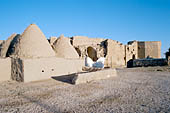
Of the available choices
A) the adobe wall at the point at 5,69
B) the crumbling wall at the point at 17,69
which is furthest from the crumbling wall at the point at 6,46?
the crumbling wall at the point at 17,69

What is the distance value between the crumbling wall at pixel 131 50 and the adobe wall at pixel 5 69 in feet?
65.1

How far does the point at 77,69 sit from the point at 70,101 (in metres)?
5.94

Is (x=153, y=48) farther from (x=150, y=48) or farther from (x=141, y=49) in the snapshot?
(x=141, y=49)

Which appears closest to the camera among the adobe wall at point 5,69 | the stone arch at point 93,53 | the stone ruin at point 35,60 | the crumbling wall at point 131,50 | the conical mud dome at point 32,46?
the stone ruin at point 35,60

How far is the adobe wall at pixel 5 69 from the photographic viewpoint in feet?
22.1

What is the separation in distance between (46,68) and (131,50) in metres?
20.5

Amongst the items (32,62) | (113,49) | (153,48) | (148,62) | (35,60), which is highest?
(153,48)

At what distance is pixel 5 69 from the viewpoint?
6871 millimetres

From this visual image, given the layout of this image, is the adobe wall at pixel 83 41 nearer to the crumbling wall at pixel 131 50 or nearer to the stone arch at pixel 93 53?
the stone arch at pixel 93 53

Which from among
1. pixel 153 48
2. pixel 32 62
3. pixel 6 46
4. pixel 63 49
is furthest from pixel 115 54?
pixel 32 62

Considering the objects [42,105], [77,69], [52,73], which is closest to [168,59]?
[77,69]

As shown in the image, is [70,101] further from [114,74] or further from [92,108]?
[114,74]

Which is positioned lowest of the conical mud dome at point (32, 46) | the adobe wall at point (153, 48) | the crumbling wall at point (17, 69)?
the crumbling wall at point (17, 69)

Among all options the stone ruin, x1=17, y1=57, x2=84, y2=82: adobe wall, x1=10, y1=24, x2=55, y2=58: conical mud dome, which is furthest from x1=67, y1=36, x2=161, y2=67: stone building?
x1=10, y1=24, x2=55, y2=58: conical mud dome
